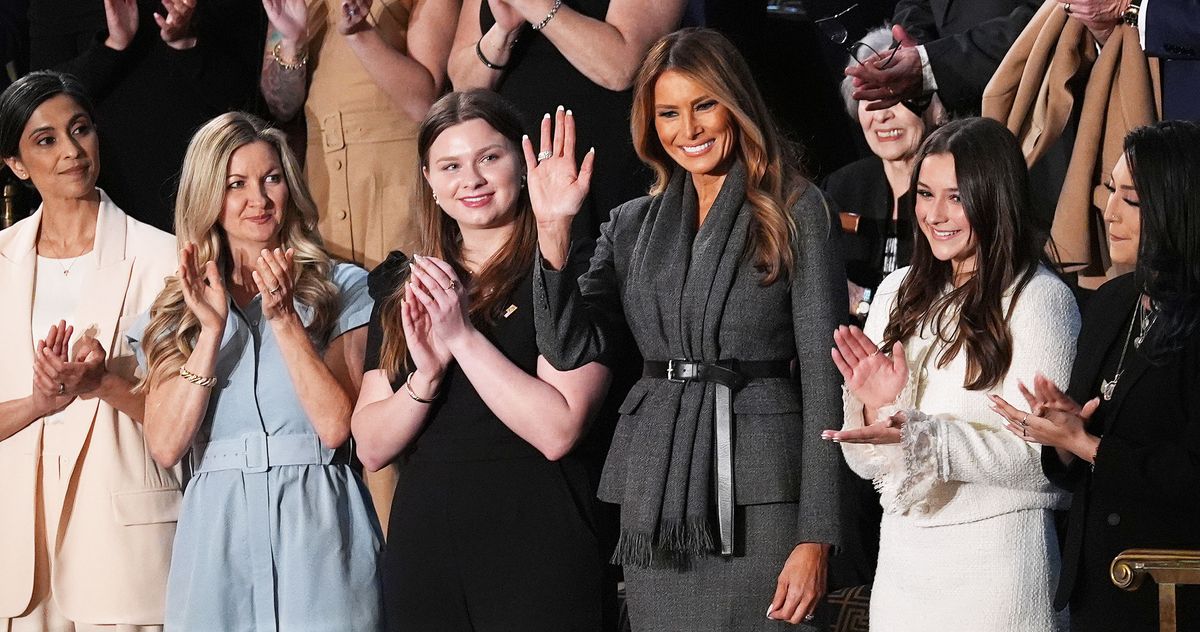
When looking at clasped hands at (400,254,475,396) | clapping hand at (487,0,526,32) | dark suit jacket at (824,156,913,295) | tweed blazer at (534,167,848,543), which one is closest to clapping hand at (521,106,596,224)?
tweed blazer at (534,167,848,543)

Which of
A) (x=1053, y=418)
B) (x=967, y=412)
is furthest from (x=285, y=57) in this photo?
(x=1053, y=418)

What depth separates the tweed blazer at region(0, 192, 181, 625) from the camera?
155 inches

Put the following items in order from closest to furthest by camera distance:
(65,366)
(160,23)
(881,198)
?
(65,366)
(881,198)
(160,23)

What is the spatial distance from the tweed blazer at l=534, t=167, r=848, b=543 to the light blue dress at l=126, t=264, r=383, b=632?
2.54ft

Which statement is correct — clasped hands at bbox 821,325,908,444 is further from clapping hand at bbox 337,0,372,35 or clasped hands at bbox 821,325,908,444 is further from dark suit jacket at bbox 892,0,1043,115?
clapping hand at bbox 337,0,372,35

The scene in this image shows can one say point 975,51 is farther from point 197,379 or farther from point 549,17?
point 197,379

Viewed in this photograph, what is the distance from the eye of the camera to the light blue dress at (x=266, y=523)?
11.9ft

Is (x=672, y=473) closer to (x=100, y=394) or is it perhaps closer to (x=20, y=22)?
(x=100, y=394)

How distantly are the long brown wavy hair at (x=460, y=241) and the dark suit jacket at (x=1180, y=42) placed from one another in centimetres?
140

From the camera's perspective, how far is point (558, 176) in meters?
3.19

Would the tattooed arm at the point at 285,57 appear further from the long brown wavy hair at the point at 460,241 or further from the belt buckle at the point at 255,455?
the belt buckle at the point at 255,455

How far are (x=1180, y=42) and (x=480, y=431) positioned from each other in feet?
5.56

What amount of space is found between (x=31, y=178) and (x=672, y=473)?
2244 millimetres

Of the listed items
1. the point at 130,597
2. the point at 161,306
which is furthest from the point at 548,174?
the point at 130,597
